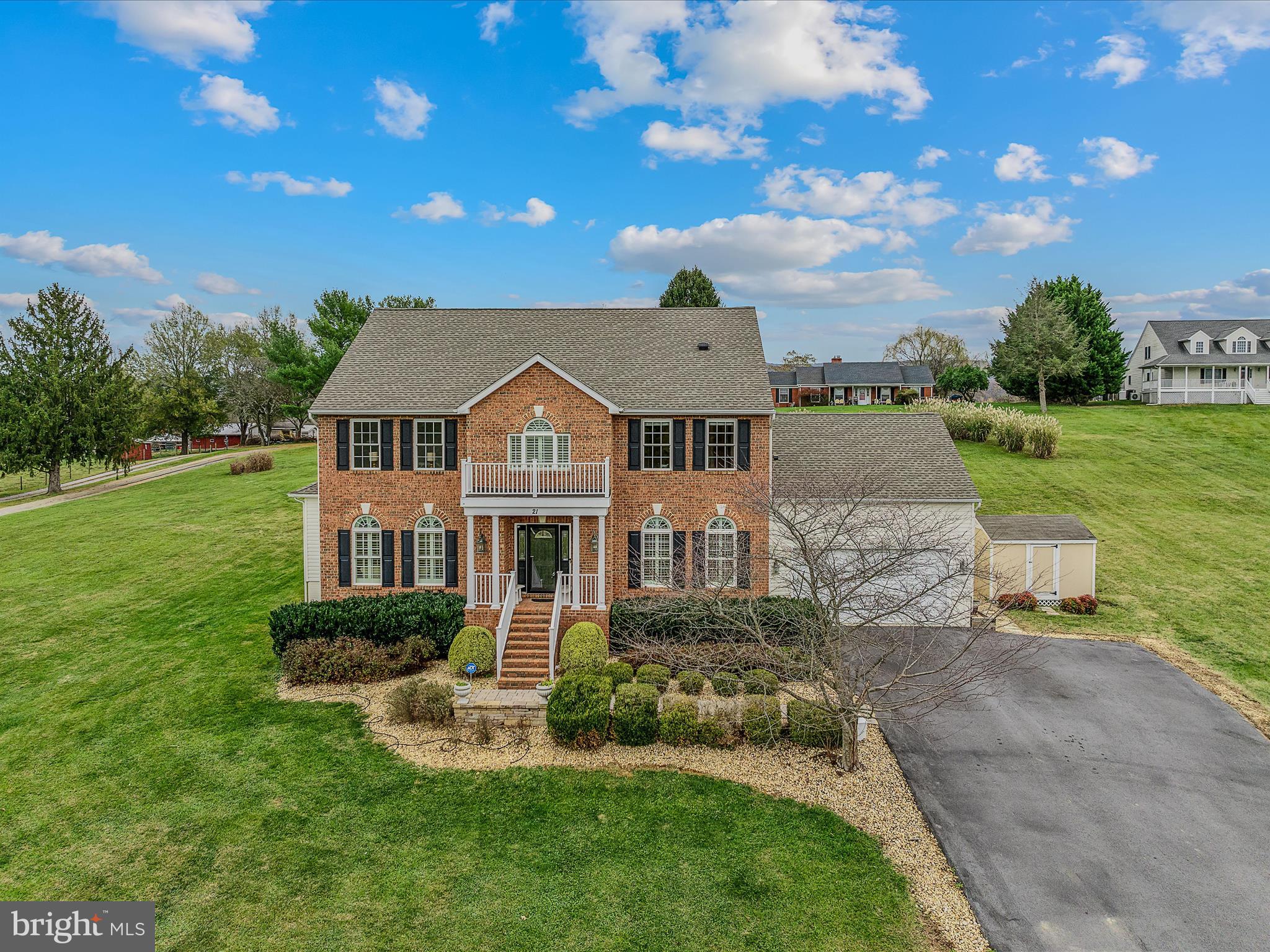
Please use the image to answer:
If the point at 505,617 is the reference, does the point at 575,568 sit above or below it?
above

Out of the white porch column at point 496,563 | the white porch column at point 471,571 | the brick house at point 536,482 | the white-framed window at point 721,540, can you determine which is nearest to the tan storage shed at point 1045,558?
the white-framed window at point 721,540

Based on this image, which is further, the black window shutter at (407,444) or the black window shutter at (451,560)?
the black window shutter at (407,444)

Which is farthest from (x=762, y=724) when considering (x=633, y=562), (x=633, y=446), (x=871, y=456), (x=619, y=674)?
(x=871, y=456)

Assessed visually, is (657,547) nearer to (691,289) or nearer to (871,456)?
(871,456)

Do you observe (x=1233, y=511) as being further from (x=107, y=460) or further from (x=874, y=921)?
(x=107, y=460)

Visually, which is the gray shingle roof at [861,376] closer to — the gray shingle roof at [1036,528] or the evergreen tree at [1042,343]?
the evergreen tree at [1042,343]
